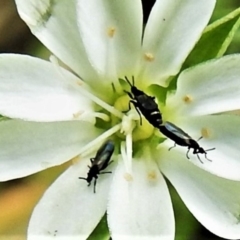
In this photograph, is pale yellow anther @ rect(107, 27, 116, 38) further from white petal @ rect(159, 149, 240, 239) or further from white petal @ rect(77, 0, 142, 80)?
white petal @ rect(159, 149, 240, 239)

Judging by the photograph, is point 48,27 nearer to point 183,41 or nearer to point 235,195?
point 183,41

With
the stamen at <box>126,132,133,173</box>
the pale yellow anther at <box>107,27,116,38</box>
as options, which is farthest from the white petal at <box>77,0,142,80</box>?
the stamen at <box>126,132,133,173</box>

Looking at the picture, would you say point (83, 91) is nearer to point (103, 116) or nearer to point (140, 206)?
point (103, 116)

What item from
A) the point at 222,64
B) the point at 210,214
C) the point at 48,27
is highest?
the point at 48,27

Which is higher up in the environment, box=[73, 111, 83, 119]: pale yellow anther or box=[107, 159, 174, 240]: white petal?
box=[73, 111, 83, 119]: pale yellow anther

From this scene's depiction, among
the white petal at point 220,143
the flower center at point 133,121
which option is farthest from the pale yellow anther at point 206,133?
the flower center at point 133,121

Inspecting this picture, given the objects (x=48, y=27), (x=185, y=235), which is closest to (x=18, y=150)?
(x=48, y=27)
